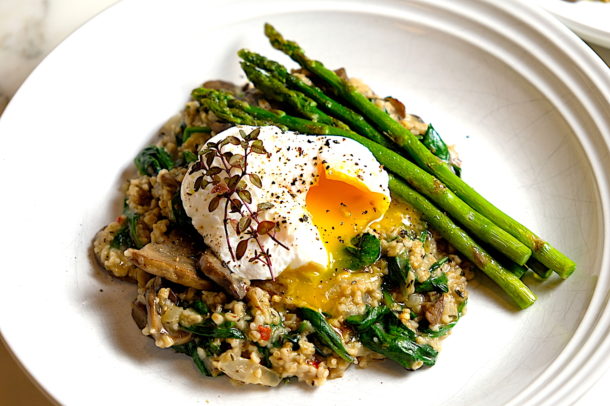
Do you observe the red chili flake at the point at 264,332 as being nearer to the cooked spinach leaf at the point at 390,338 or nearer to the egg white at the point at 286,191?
the egg white at the point at 286,191

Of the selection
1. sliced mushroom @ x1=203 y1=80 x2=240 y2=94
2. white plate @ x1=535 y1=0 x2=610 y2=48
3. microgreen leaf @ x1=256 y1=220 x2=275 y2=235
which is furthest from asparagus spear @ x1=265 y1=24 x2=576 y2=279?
white plate @ x1=535 y1=0 x2=610 y2=48

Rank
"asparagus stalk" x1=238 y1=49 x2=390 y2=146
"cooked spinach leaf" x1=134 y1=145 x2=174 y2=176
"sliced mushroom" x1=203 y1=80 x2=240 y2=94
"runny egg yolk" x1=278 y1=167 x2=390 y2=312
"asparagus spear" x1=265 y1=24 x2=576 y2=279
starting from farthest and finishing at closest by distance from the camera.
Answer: "sliced mushroom" x1=203 y1=80 x2=240 y2=94
"cooked spinach leaf" x1=134 y1=145 x2=174 y2=176
"asparagus stalk" x1=238 y1=49 x2=390 y2=146
"asparagus spear" x1=265 y1=24 x2=576 y2=279
"runny egg yolk" x1=278 y1=167 x2=390 y2=312

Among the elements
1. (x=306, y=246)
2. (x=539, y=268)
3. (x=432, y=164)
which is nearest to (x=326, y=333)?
(x=306, y=246)

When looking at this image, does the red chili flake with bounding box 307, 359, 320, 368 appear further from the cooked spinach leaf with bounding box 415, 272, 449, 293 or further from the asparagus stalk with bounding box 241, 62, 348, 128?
the asparagus stalk with bounding box 241, 62, 348, 128

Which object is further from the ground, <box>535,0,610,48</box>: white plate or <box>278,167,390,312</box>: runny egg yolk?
<box>535,0,610,48</box>: white plate

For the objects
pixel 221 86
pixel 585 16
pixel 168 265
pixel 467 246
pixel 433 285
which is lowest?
pixel 168 265

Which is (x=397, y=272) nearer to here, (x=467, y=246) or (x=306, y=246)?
(x=467, y=246)
